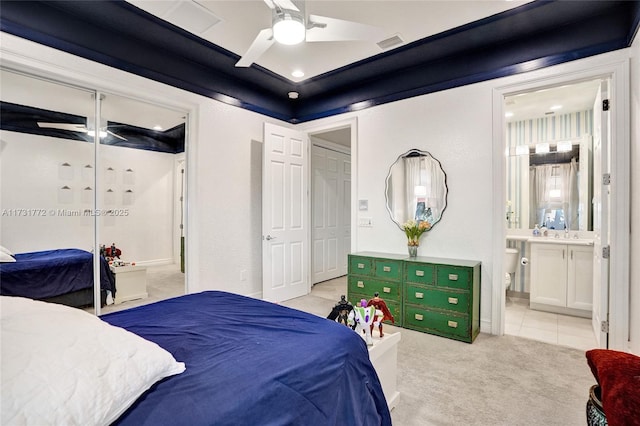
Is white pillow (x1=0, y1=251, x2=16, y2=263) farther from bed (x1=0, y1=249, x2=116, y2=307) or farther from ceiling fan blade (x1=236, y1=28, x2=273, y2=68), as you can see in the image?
ceiling fan blade (x1=236, y1=28, x2=273, y2=68)

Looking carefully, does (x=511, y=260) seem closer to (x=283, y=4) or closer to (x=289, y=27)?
(x=289, y=27)

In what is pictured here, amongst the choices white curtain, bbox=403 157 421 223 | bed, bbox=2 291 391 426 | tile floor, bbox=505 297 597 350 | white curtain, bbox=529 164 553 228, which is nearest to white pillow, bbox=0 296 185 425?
bed, bbox=2 291 391 426

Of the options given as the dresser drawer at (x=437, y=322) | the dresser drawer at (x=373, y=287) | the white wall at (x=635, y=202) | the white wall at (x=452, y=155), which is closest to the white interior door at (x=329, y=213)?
the white wall at (x=452, y=155)

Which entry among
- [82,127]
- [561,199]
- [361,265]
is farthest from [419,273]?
[82,127]

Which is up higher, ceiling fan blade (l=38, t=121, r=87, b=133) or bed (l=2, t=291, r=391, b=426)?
ceiling fan blade (l=38, t=121, r=87, b=133)

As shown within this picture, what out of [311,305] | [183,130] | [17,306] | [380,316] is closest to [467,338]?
[380,316]

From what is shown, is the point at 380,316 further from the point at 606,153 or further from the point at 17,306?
the point at 606,153

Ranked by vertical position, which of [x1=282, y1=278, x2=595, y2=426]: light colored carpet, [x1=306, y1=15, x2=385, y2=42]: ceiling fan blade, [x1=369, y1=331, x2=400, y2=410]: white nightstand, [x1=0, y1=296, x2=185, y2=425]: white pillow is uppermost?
[x1=306, y1=15, x2=385, y2=42]: ceiling fan blade

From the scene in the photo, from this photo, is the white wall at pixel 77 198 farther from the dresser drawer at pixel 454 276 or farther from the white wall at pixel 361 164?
the dresser drawer at pixel 454 276

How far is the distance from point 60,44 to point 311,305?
11.9 feet

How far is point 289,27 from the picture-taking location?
1.99 meters

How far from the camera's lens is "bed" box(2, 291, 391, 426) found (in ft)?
2.81

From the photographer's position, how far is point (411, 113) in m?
3.70

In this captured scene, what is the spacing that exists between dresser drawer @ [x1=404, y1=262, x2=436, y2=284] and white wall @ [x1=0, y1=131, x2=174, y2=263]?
2.60 meters
